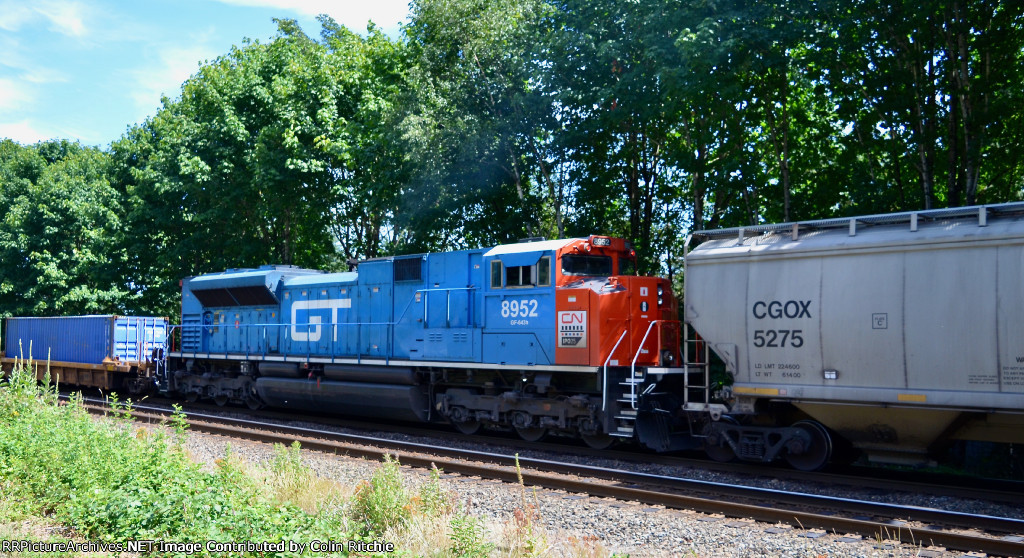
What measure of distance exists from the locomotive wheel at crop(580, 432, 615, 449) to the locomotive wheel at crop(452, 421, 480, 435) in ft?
8.89

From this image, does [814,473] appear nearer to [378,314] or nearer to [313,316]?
A: [378,314]

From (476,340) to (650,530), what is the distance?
270 inches

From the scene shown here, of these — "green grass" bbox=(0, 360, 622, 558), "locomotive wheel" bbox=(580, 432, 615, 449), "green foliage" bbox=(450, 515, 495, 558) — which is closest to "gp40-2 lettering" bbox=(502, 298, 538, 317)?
"locomotive wheel" bbox=(580, 432, 615, 449)

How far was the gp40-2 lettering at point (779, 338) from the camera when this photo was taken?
35.2 feet

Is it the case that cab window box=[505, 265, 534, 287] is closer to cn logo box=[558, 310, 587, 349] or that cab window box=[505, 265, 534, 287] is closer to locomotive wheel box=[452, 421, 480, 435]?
cn logo box=[558, 310, 587, 349]

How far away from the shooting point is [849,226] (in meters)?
10.6

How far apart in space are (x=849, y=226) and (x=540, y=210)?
1133 cm

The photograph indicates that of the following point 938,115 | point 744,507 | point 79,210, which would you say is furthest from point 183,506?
point 79,210

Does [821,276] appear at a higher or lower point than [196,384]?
higher

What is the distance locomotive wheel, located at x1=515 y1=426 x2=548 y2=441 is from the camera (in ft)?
46.2

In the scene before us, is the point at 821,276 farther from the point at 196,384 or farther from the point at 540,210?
the point at 196,384

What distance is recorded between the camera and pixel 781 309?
10.9 m

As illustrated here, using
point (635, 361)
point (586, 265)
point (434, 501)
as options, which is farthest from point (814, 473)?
point (434, 501)

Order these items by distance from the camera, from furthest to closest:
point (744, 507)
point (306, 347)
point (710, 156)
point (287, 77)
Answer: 1. point (287, 77)
2. point (306, 347)
3. point (710, 156)
4. point (744, 507)
